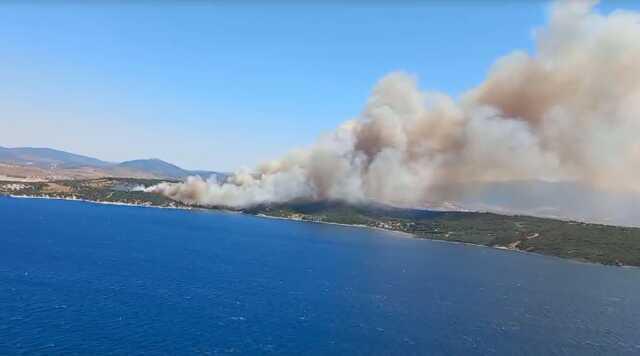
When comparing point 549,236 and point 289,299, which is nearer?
point 289,299

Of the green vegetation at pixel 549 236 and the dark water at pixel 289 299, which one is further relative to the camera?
the green vegetation at pixel 549 236

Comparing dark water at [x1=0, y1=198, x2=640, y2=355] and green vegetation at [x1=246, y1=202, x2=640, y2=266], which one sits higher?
green vegetation at [x1=246, y1=202, x2=640, y2=266]

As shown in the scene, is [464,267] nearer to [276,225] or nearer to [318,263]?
[318,263]

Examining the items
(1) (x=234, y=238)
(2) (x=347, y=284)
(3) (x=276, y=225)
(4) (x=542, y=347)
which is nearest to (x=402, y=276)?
(2) (x=347, y=284)

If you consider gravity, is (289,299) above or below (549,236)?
below

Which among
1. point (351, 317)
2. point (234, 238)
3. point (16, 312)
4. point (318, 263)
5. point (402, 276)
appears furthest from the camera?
point (234, 238)

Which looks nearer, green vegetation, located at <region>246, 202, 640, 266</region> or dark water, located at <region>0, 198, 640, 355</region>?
dark water, located at <region>0, 198, 640, 355</region>

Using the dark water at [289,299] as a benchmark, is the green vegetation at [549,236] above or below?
above

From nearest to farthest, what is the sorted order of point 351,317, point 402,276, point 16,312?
point 16,312 → point 351,317 → point 402,276
